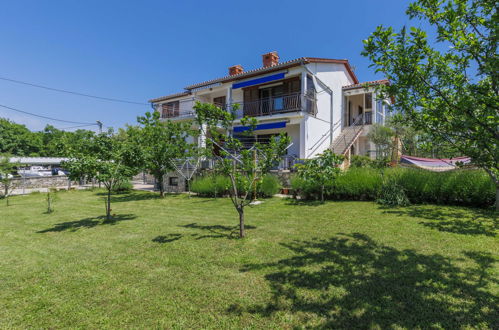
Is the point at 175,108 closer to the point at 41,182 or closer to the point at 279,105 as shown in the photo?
the point at 279,105

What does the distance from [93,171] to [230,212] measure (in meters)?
4.42

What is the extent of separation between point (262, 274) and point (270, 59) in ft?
61.0

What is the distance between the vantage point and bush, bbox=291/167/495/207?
303 inches

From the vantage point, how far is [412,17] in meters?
3.66

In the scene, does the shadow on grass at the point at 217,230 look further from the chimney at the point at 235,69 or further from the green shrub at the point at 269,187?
the chimney at the point at 235,69

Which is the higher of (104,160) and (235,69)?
(235,69)

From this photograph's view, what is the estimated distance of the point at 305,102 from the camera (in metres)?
15.7

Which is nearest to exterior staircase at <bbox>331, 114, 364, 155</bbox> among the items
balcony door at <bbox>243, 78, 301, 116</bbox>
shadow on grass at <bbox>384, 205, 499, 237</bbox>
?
balcony door at <bbox>243, 78, 301, 116</bbox>

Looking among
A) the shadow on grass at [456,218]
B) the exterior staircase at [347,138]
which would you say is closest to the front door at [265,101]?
the exterior staircase at [347,138]

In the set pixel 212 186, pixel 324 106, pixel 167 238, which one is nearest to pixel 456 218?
pixel 167 238

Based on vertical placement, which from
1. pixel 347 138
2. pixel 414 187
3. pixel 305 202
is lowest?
pixel 305 202

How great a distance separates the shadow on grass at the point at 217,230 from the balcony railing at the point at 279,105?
11019 millimetres

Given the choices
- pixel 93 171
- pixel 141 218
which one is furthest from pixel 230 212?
pixel 93 171

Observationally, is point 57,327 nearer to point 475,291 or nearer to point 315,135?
point 475,291
